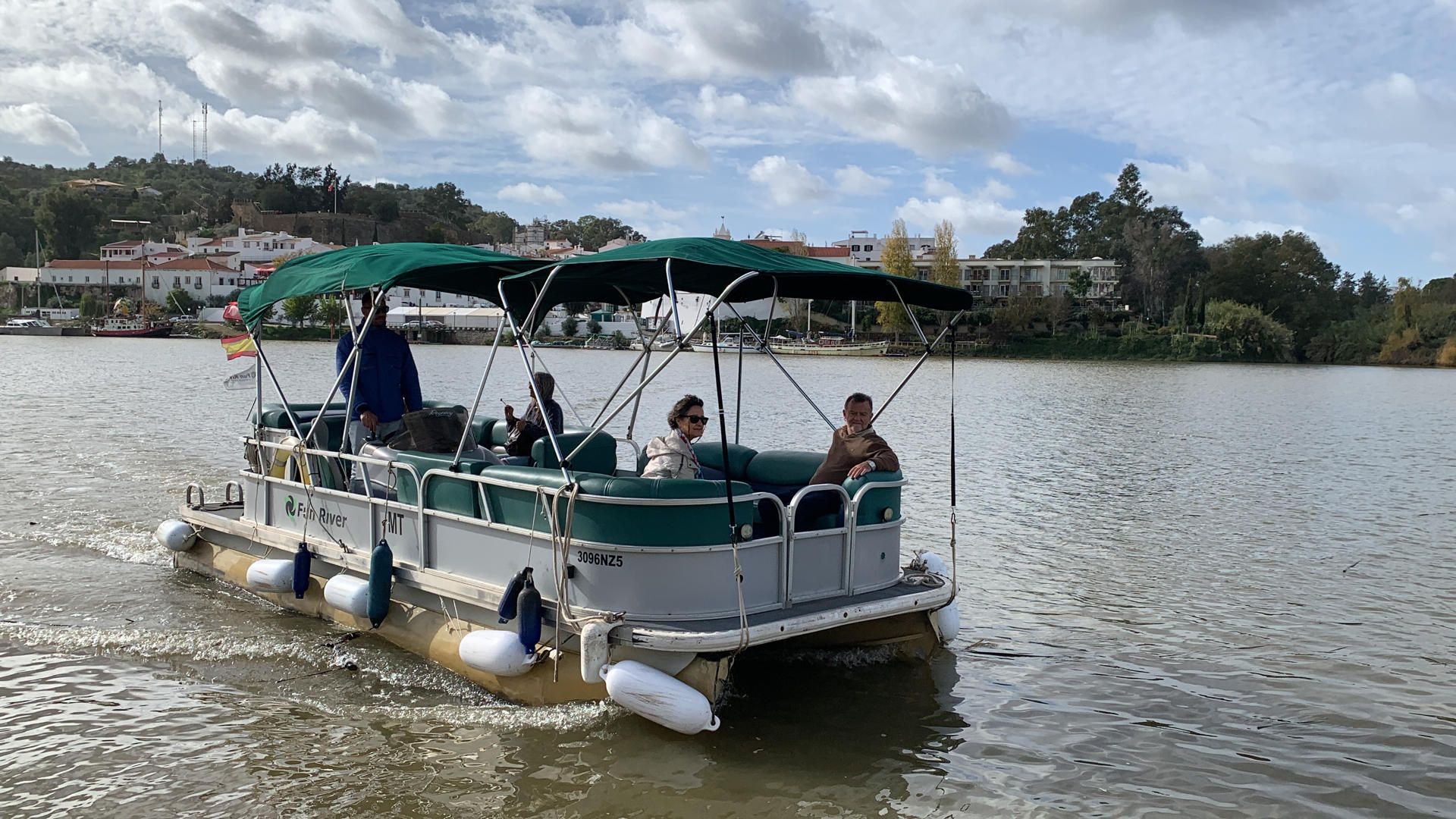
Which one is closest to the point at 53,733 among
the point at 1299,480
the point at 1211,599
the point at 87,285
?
the point at 1211,599

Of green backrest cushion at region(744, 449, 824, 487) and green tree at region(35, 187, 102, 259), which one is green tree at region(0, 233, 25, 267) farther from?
green backrest cushion at region(744, 449, 824, 487)

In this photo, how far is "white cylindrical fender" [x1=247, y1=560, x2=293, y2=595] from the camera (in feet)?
29.7

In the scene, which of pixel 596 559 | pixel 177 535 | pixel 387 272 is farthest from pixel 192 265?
pixel 596 559

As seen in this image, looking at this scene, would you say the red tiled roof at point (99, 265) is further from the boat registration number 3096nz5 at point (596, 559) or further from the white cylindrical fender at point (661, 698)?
the white cylindrical fender at point (661, 698)

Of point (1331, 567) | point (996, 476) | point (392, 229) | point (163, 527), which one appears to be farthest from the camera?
point (392, 229)

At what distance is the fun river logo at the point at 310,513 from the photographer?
353 inches

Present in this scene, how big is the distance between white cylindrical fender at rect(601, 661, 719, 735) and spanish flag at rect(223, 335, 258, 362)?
5.80 metres

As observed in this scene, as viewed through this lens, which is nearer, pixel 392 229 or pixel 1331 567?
pixel 1331 567

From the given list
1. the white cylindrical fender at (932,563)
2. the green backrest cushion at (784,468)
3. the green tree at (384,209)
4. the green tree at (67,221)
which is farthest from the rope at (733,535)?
the green tree at (384,209)

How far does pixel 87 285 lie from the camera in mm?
123625

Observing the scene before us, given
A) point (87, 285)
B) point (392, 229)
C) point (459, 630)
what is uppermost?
point (392, 229)

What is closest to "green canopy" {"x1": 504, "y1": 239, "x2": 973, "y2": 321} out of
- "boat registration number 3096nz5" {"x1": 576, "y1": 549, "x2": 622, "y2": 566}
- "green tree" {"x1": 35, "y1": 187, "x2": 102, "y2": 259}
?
"boat registration number 3096nz5" {"x1": 576, "y1": 549, "x2": 622, "y2": 566}

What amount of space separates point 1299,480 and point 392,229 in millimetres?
161409

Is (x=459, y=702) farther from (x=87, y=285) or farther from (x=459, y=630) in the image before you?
(x=87, y=285)
